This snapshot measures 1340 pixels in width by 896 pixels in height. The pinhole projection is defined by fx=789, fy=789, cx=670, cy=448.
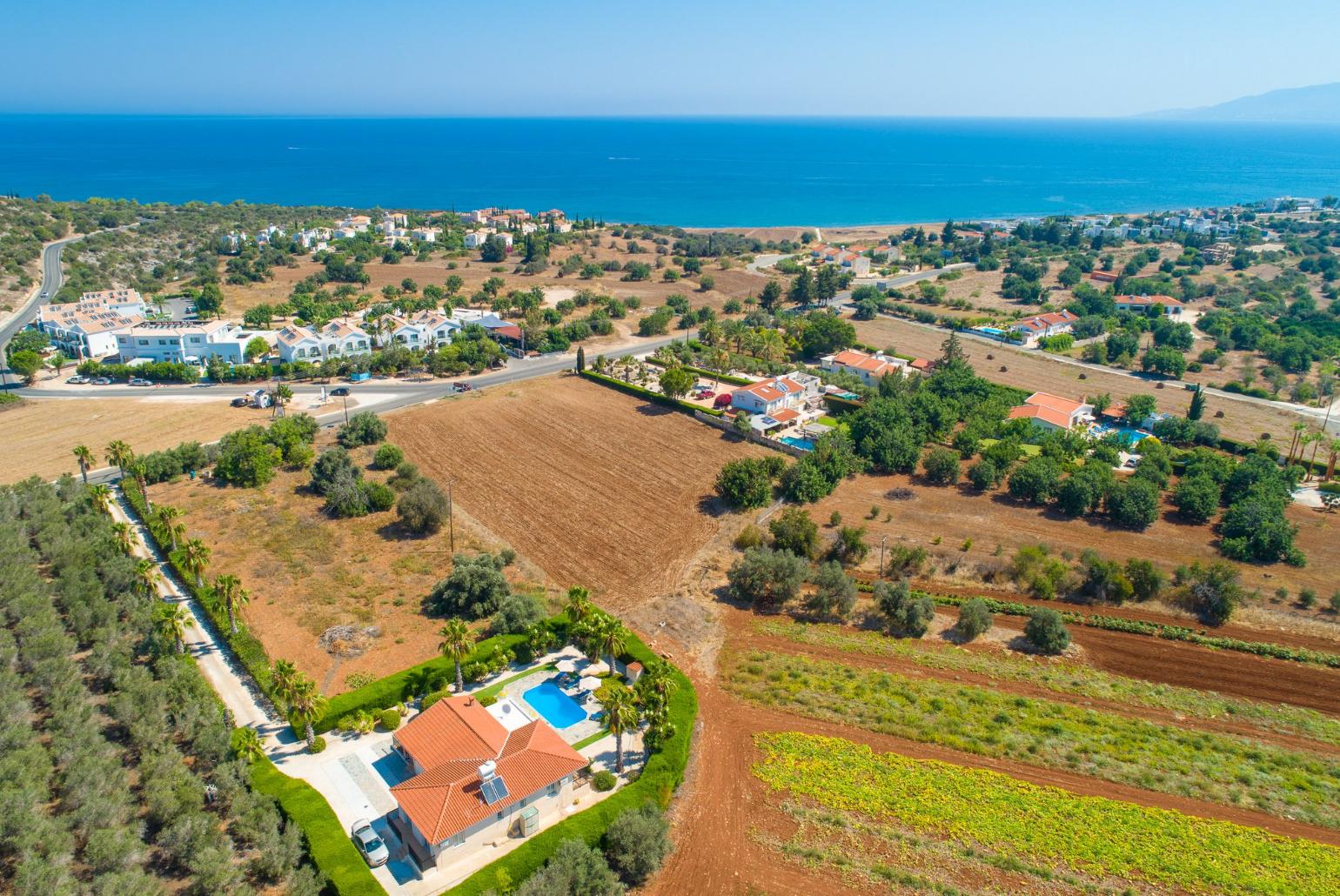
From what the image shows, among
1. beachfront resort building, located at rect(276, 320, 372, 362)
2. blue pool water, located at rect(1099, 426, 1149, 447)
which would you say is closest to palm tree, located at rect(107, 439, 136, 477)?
beachfront resort building, located at rect(276, 320, 372, 362)

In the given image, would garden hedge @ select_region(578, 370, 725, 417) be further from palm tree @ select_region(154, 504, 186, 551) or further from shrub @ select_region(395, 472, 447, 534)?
palm tree @ select_region(154, 504, 186, 551)

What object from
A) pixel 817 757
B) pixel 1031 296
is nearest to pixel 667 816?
pixel 817 757

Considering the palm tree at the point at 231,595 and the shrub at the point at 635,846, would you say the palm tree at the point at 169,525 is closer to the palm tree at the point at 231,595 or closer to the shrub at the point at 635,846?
the palm tree at the point at 231,595

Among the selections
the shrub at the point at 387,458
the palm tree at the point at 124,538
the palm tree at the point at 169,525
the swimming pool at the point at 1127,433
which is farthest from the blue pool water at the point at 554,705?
the swimming pool at the point at 1127,433

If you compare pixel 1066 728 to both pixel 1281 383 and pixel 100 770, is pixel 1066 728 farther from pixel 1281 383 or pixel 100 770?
pixel 1281 383

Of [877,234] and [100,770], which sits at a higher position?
[877,234]

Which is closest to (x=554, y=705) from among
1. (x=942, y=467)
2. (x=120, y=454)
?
(x=120, y=454)
